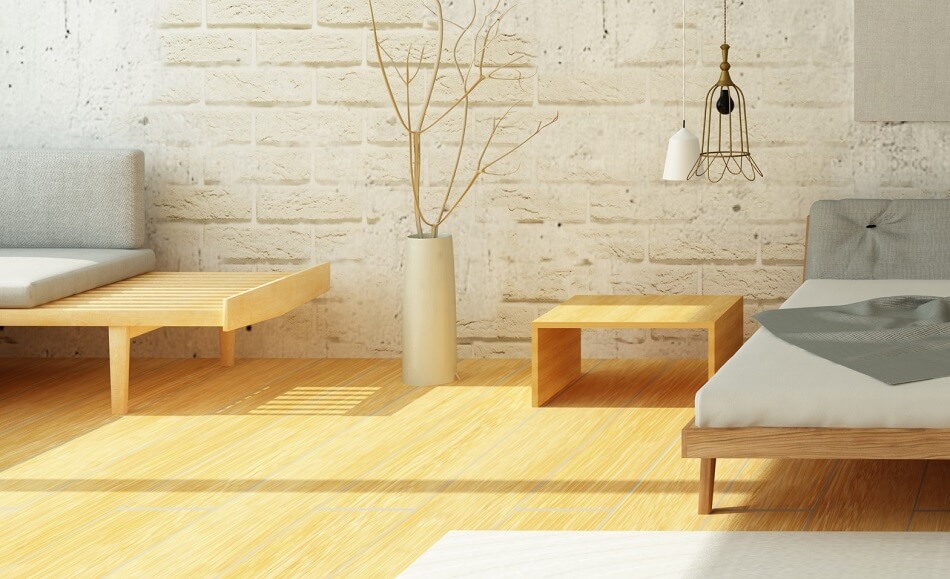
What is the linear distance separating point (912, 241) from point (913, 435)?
2.08 metres

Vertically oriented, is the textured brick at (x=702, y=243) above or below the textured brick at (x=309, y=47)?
below

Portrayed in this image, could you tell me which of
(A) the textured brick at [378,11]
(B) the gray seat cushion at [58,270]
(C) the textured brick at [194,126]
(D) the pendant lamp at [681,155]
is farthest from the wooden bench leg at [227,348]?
(D) the pendant lamp at [681,155]

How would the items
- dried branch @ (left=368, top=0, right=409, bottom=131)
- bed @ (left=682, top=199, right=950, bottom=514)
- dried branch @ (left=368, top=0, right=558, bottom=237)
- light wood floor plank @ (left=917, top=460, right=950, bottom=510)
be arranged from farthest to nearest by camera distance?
dried branch @ (left=368, top=0, right=558, bottom=237) < dried branch @ (left=368, top=0, right=409, bottom=131) < light wood floor plank @ (left=917, top=460, right=950, bottom=510) < bed @ (left=682, top=199, right=950, bottom=514)

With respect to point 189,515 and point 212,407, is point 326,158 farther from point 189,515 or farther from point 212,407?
point 189,515

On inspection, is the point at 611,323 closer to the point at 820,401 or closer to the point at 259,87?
the point at 820,401

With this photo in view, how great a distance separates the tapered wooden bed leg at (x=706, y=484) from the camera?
10.7ft

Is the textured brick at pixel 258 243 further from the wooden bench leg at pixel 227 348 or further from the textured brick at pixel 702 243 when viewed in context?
the textured brick at pixel 702 243

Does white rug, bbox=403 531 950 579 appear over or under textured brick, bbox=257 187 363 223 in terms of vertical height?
under

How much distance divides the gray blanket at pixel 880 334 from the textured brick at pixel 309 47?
7.81 ft

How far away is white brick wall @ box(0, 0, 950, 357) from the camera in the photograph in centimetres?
542

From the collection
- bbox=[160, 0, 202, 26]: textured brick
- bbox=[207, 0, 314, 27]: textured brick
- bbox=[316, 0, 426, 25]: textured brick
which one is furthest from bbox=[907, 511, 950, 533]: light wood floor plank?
bbox=[160, 0, 202, 26]: textured brick

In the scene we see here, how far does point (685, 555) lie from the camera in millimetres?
2668

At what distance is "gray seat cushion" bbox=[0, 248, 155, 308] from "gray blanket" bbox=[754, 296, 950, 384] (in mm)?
2544

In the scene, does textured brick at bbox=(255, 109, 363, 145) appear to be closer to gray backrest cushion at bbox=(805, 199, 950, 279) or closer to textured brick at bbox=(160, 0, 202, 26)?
textured brick at bbox=(160, 0, 202, 26)
